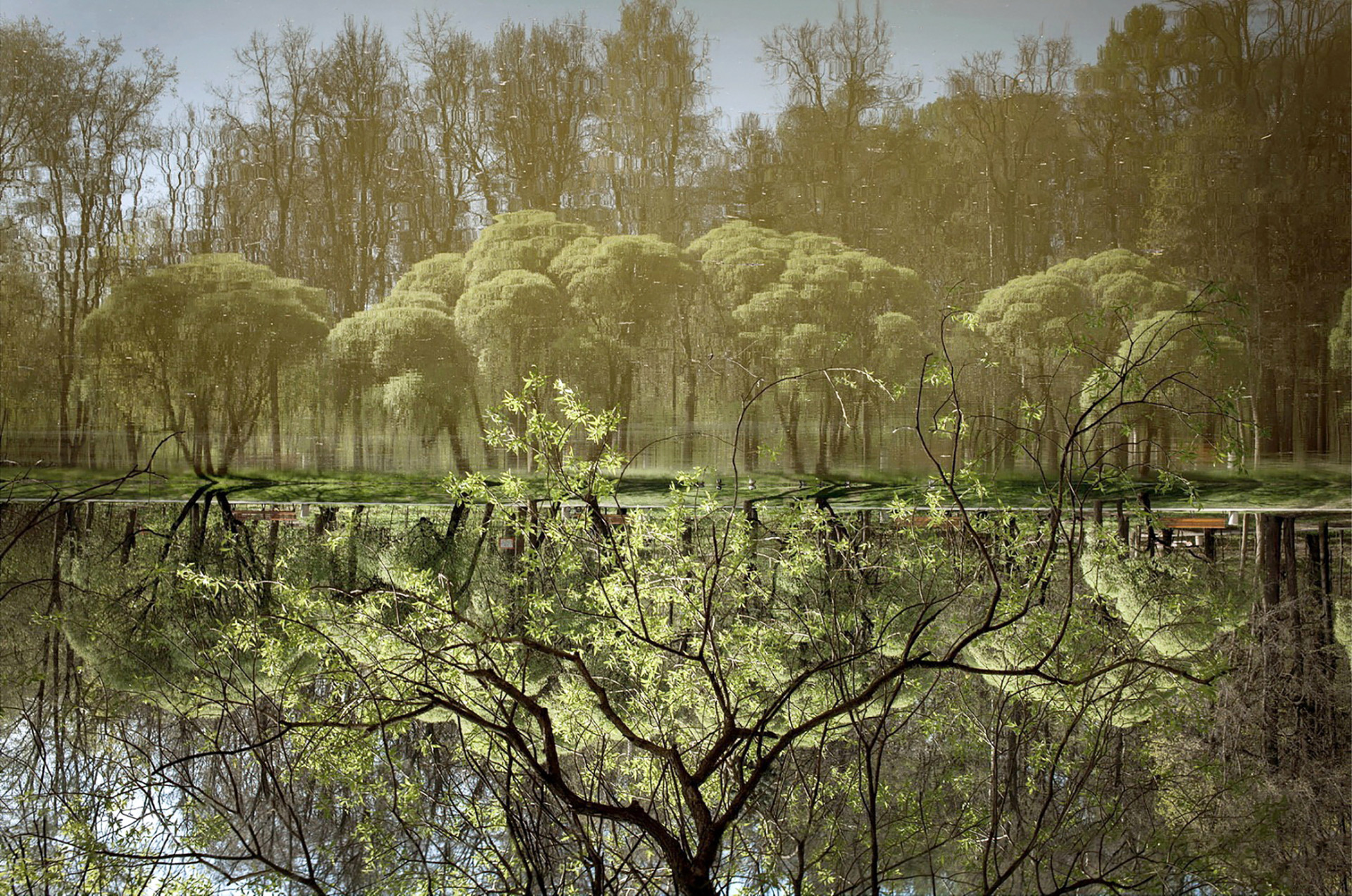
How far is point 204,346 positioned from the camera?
352 cm

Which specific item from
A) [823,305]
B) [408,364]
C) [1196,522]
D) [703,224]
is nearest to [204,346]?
[408,364]

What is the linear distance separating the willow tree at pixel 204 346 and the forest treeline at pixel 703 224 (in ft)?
0.04

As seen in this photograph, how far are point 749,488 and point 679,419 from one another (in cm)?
34

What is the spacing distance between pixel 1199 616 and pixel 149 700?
236 cm

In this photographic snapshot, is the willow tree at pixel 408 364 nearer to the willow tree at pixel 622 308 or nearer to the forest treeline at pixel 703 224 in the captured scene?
the forest treeline at pixel 703 224

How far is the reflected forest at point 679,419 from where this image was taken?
1.89 m

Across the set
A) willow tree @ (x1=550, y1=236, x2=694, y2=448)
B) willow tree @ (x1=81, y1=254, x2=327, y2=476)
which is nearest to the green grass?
willow tree @ (x1=81, y1=254, x2=327, y2=476)

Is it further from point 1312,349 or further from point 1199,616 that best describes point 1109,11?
point 1199,616

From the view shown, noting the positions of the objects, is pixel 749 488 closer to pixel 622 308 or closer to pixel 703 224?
pixel 622 308

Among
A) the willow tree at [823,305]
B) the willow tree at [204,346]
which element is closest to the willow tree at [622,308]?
the willow tree at [823,305]

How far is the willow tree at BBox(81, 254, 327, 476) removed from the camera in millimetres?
3443

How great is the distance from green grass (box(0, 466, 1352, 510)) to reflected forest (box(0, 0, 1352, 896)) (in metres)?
0.02

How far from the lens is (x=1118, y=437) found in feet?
10.5

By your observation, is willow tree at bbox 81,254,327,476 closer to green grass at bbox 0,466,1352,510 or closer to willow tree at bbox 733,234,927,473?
green grass at bbox 0,466,1352,510
